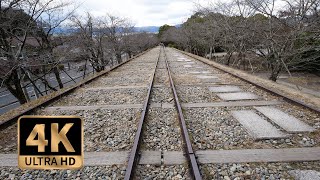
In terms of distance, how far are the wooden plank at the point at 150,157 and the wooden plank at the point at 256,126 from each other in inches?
70.5

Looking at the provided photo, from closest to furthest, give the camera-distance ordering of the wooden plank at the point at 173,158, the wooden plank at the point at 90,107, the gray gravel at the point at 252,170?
the gray gravel at the point at 252,170 < the wooden plank at the point at 173,158 < the wooden plank at the point at 90,107

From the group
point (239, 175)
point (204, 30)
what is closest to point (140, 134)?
point (239, 175)

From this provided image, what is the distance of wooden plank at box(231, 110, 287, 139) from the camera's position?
4.21 m

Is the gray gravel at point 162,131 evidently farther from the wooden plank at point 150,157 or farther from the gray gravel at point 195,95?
the gray gravel at point 195,95

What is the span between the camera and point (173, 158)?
3.51 meters

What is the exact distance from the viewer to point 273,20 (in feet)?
45.6

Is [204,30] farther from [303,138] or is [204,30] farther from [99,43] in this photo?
[303,138]

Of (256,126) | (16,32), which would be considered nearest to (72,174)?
(256,126)

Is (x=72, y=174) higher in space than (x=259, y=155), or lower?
lower

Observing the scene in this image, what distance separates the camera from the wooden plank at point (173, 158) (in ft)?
11.2

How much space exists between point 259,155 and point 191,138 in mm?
1137

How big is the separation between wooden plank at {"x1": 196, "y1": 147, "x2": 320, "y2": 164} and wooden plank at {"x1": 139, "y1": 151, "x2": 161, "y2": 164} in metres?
0.60

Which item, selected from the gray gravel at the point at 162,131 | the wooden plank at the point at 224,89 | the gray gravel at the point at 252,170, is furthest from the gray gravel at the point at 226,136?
the wooden plank at the point at 224,89

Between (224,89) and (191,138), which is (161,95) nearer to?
(224,89)
